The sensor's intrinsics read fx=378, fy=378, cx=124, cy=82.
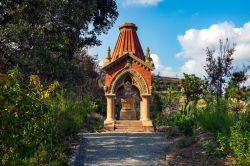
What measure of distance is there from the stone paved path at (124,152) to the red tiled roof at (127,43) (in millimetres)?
11421

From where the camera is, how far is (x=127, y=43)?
28.5 m

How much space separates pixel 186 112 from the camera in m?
27.6

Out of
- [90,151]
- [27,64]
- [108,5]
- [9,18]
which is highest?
[108,5]

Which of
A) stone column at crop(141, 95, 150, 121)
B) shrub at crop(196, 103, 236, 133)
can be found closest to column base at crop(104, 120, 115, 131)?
stone column at crop(141, 95, 150, 121)

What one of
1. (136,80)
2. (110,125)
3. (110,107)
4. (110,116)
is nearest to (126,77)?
(136,80)

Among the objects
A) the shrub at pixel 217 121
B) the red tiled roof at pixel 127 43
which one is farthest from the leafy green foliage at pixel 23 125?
the red tiled roof at pixel 127 43

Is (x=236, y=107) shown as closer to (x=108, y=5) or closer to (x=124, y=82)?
(x=108, y=5)

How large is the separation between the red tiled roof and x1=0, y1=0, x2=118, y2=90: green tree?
395 inches

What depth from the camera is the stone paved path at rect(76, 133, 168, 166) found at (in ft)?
40.9

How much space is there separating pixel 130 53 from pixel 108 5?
593 cm

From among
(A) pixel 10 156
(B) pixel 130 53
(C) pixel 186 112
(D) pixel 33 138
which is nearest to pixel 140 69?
(B) pixel 130 53

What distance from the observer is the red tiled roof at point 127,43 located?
2825 cm

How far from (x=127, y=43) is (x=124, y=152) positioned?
15.4 metres

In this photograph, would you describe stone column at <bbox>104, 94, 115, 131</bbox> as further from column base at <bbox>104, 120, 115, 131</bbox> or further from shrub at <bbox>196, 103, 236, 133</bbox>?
shrub at <bbox>196, 103, 236, 133</bbox>
